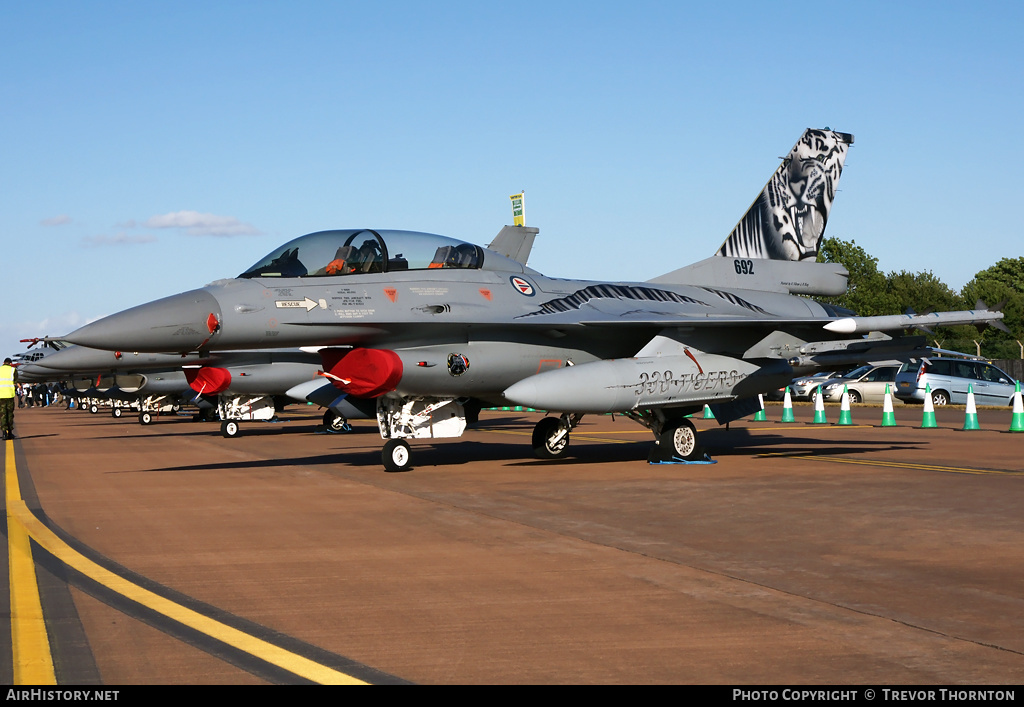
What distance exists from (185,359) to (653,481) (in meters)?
18.0

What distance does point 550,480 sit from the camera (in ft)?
39.2

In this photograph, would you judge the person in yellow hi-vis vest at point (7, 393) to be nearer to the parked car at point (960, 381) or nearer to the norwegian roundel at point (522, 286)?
the norwegian roundel at point (522, 286)

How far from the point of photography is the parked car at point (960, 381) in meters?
28.3

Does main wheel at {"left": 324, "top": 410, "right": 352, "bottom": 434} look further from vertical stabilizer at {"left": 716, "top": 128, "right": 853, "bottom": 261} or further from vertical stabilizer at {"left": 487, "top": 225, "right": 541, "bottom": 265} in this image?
vertical stabilizer at {"left": 716, "top": 128, "right": 853, "bottom": 261}

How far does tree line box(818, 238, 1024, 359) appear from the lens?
7612cm

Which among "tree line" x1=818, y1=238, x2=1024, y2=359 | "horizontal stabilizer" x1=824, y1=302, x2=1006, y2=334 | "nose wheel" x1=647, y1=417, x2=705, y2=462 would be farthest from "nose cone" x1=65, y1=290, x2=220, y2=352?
"tree line" x1=818, y1=238, x2=1024, y2=359

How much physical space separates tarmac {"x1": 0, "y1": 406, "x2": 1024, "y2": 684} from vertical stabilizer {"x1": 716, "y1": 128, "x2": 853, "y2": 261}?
5135 mm

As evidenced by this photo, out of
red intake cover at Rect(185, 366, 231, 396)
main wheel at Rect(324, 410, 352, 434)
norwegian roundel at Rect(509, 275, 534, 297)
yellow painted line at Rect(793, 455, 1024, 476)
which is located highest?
norwegian roundel at Rect(509, 275, 534, 297)

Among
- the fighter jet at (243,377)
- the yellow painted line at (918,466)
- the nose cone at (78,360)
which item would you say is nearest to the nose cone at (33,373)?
the fighter jet at (243,377)

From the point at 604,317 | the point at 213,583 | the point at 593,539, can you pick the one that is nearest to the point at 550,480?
the point at 604,317

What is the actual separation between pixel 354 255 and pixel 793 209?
864 cm

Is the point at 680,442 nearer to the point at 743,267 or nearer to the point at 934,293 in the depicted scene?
the point at 743,267
